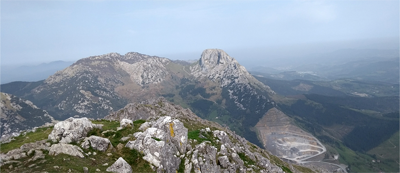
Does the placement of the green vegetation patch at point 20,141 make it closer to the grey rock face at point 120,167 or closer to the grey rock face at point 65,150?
the grey rock face at point 65,150

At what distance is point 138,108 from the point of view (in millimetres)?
106438

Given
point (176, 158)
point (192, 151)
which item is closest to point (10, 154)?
point (176, 158)

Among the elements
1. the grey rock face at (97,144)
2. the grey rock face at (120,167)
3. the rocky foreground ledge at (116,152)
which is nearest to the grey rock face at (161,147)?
the rocky foreground ledge at (116,152)

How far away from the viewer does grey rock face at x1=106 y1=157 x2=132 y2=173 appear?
2402cm

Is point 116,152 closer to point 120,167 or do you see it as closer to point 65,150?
point 120,167

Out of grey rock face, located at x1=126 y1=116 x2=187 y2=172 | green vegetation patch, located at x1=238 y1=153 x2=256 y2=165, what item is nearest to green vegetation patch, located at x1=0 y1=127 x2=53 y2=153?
grey rock face, located at x1=126 y1=116 x2=187 y2=172

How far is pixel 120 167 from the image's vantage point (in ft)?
80.8

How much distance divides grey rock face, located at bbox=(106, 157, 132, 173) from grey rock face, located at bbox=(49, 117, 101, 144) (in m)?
10.1

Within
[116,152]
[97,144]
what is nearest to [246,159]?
[116,152]

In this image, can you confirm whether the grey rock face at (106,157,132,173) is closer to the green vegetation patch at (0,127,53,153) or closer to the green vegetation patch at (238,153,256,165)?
the green vegetation patch at (0,127,53,153)

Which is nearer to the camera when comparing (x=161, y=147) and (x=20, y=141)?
(x=161, y=147)

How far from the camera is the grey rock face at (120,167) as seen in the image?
24.0 metres

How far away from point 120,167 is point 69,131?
12.5 metres

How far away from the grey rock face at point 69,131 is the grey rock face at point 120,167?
10111 millimetres
